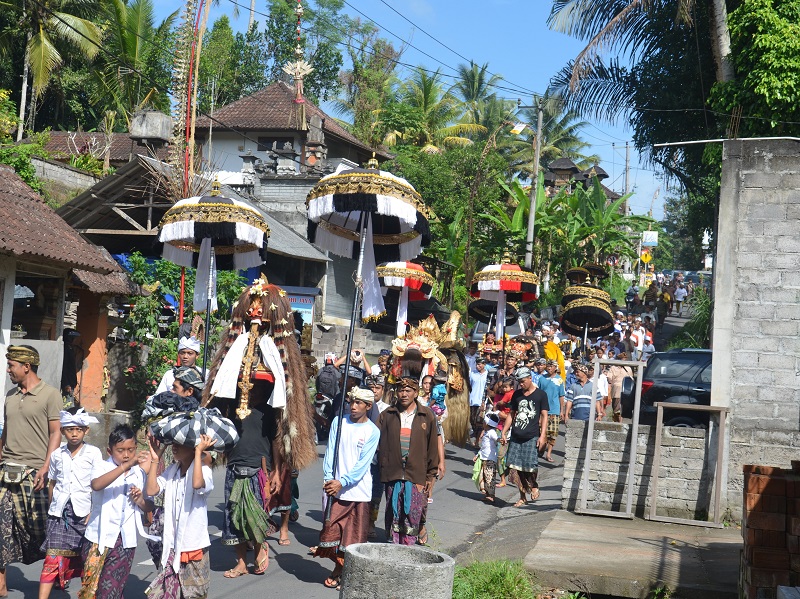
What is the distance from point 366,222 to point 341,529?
119 inches

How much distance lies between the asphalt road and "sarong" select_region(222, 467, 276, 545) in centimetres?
37

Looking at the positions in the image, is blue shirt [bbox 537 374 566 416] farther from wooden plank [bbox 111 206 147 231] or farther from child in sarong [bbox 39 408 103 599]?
child in sarong [bbox 39 408 103 599]

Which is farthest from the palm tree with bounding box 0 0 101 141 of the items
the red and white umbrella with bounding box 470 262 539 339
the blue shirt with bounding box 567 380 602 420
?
the blue shirt with bounding box 567 380 602 420

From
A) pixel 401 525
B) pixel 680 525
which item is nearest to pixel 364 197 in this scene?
pixel 401 525

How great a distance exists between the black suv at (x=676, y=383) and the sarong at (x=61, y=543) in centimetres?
1048

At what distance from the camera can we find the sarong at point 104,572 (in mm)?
6609

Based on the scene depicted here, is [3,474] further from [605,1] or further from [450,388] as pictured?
[605,1]

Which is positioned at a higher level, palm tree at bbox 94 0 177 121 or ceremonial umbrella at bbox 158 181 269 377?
palm tree at bbox 94 0 177 121

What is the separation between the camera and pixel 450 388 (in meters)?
16.1

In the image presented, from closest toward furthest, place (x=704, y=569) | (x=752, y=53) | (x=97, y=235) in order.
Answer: (x=704, y=569) < (x=97, y=235) < (x=752, y=53)

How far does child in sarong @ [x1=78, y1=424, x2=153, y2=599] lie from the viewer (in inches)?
260

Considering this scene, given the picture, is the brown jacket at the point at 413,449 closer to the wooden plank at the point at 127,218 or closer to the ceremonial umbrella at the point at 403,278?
the ceremonial umbrella at the point at 403,278

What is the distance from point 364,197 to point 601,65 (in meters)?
20.6

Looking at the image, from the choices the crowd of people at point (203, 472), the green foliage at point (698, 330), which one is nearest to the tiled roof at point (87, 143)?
the green foliage at point (698, 330)
